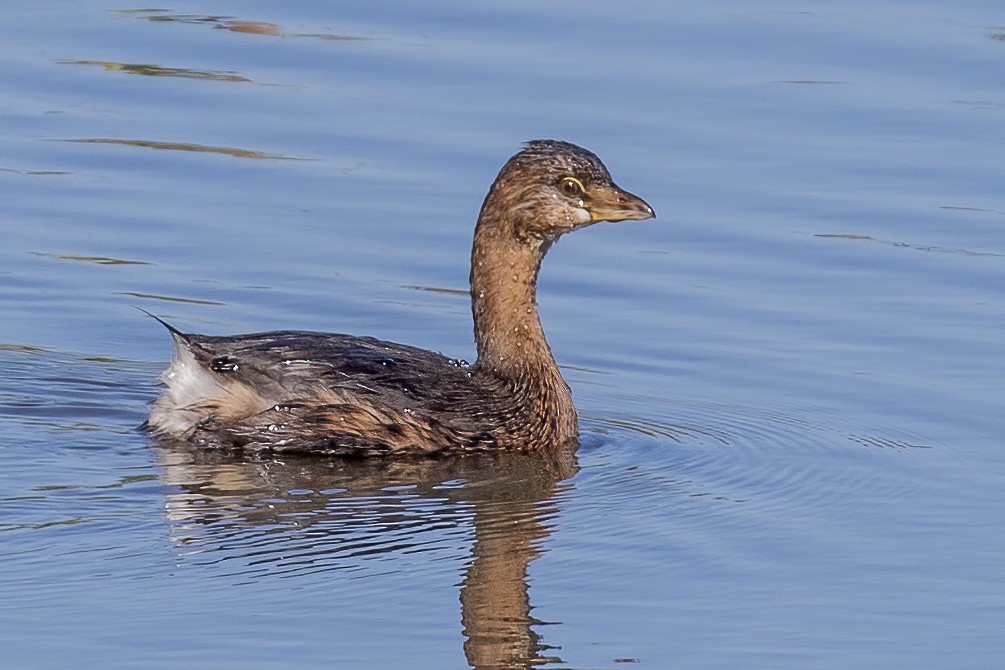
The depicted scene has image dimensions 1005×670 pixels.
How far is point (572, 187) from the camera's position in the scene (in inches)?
407

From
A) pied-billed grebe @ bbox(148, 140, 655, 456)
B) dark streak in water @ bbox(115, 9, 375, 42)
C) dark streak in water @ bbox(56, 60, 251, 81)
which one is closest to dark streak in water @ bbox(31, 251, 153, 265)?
pied-billed grebe @ bbox(148, 140, 655, 456)

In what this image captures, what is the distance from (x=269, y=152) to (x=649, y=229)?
2.35 metres

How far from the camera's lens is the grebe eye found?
407 inches

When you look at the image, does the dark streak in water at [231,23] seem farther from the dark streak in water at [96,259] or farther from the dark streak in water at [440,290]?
the dark streak in water at [440,290]

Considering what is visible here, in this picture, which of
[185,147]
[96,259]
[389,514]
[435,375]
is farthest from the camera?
[185,147]

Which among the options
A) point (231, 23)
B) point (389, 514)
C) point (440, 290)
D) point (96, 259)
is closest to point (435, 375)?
point (389, 514)

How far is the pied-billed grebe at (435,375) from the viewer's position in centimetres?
984

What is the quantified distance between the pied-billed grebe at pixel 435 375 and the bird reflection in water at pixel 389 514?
0.33 ft

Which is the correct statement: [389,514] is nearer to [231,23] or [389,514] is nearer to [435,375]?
[435,375]

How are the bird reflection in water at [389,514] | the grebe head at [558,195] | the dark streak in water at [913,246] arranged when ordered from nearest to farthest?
the bird reflection in water at [389,514], the grebe head at [558,195], the dark streak in water at [913,246]

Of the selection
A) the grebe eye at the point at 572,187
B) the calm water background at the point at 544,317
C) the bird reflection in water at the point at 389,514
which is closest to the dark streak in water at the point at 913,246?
the calm water background at the point at 544,317

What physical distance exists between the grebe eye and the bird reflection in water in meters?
1.09

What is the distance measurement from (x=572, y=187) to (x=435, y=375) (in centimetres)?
102

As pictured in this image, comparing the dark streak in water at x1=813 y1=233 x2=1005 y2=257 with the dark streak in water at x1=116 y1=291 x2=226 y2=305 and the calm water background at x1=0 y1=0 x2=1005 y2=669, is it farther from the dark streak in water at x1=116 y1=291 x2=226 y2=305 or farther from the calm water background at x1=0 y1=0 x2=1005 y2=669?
the dark streak in water at x1=116 y1=291 x2=226 y2=305
